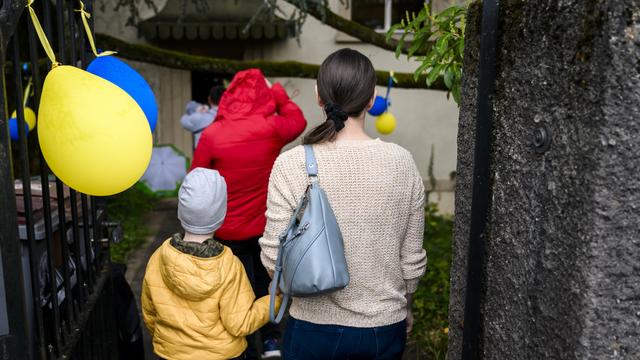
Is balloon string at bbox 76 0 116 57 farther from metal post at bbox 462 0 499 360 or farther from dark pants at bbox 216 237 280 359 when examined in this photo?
dark pants at bbox 216 237 280 359

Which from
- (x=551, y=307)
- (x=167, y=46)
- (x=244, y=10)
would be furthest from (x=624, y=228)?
(x=167, y=46)

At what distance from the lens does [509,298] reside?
1459mm

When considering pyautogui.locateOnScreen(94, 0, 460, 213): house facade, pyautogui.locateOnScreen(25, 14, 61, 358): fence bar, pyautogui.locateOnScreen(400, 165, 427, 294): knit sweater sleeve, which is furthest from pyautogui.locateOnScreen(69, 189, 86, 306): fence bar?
pyautogui.locateOnScreen(94, 0, 460, 213): house facade

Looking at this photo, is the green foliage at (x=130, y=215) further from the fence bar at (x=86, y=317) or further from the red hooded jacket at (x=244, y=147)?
the fence bar at (x=86, y=317)

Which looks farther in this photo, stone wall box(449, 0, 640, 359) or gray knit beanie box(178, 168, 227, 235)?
gray knit beanie box(178, 168, 227, 235)

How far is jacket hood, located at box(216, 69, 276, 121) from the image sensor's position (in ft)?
11.6

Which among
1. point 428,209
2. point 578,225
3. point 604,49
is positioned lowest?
point 428,209

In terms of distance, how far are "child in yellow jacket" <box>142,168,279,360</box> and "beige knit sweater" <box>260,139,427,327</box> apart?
14.2 inches

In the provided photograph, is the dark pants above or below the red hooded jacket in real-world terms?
below

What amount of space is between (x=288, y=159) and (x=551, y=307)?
0.95 metres

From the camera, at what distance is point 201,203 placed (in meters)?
2.44

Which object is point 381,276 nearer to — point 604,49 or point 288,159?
point 288,159

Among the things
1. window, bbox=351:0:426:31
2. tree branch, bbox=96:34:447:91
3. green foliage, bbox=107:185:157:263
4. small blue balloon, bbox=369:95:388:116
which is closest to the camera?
tree branch, bbox=96:34:447:91

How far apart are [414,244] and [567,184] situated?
0.95 meters
